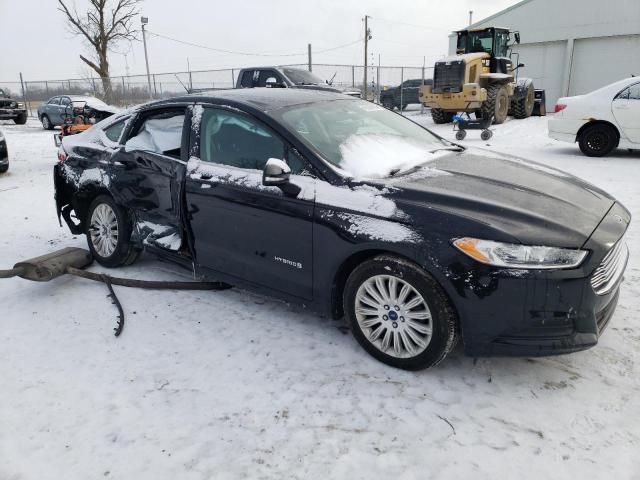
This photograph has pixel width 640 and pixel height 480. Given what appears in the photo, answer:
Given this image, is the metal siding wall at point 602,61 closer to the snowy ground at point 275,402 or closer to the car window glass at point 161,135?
the snowy ground at point 275,402

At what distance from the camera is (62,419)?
270 cm

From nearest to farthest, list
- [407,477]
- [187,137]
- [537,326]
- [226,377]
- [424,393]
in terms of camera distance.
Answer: [407,477] < [537,326] < [424,393] < [226,377] < [187,137]

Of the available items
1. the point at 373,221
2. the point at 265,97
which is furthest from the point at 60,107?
the point at 373,221

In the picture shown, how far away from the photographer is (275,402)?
279 cm

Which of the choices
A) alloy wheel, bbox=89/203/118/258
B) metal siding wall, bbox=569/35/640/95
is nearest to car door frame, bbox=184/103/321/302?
alloy wheel, bbox=89/203/118/258

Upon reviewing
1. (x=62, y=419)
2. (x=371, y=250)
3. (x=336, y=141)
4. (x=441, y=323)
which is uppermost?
(x=336, y=141)

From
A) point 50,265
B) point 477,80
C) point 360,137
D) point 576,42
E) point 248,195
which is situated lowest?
point 50,265

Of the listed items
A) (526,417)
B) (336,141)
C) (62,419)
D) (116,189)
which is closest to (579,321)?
(526,417)

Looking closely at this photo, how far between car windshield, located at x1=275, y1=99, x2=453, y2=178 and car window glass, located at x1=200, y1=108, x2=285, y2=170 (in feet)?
0.60

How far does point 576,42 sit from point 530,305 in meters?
25.0

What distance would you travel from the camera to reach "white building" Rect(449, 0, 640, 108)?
72.0 feet

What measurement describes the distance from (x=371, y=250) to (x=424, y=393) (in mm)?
861

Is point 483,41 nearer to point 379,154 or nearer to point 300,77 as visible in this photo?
point 300,77

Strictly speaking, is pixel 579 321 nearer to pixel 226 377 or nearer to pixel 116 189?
pixel 226 377
